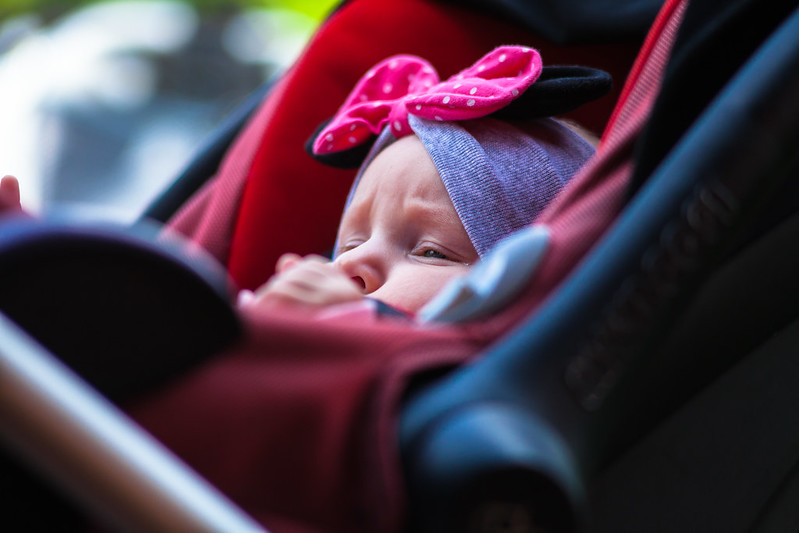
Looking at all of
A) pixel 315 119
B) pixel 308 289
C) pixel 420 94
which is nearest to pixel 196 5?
pixel 315 119

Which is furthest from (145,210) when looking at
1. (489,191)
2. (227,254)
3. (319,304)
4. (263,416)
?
(263,416)

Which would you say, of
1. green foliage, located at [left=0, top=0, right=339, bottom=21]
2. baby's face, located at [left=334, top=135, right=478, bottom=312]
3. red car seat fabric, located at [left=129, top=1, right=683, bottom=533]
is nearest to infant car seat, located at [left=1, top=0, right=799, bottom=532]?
red car seat fabric, located at [left=129, top=1, right=683, bottom=533]

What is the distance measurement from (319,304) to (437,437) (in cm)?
16

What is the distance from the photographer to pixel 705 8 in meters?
0.55

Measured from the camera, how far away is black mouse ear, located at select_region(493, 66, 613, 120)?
876mm

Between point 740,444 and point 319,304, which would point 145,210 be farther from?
point 740,444

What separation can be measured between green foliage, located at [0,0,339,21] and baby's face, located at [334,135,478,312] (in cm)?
505

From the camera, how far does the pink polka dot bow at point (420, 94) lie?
882 millimetres

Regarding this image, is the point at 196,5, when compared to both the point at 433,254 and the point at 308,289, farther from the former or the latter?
the point at 308,289

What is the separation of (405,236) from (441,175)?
0.06m

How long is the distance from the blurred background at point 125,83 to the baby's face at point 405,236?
3044 mm

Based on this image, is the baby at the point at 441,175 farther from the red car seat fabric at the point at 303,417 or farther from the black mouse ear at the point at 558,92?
the red car seat fabric at the point at 303,417

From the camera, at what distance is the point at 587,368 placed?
477mm

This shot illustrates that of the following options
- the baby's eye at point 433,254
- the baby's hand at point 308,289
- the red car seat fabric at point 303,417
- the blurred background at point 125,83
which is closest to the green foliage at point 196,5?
the blurred background at point 125,83
